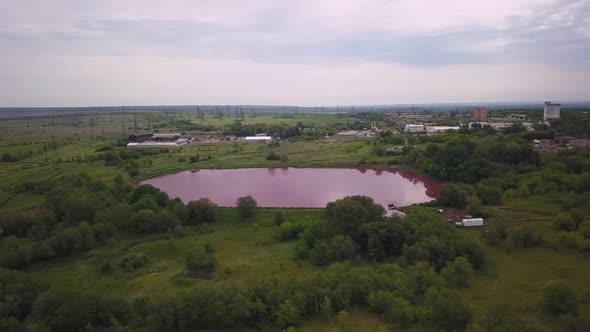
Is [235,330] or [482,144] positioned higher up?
[482,144]

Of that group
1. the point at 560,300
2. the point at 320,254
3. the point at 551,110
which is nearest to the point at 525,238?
the point at 560,300

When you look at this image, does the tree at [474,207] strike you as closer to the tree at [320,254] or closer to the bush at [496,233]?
the bush at [496,233]

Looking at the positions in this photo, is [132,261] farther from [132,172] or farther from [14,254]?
[132,172]

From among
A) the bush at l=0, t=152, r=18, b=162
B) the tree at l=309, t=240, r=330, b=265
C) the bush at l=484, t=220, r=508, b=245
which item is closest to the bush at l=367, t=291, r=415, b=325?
the tree at l=309, t=240, r=330, b=265

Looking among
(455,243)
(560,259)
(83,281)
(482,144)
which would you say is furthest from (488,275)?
(482,144)

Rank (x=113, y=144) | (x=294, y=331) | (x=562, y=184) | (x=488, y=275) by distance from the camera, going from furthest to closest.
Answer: (x=113, y=144) → (x=562, y=184) → (x=488, y=275) → (x=294, y=331)

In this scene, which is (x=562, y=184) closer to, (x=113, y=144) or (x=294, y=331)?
(x=294, y=331)
